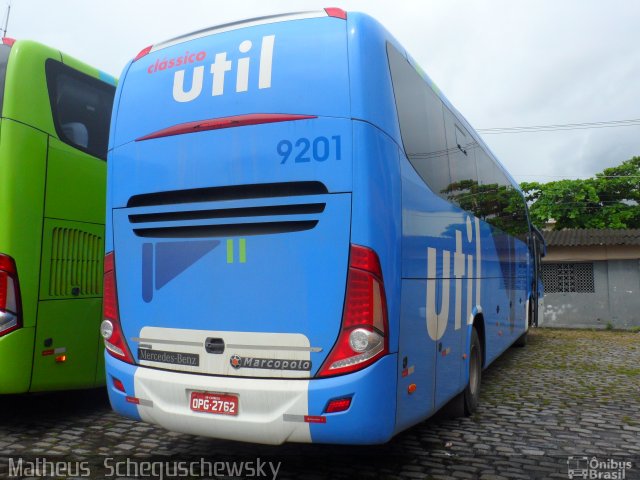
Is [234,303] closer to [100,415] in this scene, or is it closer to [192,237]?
[192,237]

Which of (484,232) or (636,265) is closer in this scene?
(484,232)

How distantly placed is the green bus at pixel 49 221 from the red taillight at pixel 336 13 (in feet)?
9.93

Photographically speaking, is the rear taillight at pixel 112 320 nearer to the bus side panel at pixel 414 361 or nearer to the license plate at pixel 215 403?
the license plate at pixel 215 403

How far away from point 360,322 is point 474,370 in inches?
126

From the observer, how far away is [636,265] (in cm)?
1927

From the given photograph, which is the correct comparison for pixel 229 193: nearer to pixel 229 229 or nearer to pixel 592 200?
pixel 229 229

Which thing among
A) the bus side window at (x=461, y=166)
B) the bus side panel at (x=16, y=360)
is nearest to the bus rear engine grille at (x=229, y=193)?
the bus side panel at (x=16, y=360)

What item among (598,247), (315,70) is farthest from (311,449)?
(598,247)

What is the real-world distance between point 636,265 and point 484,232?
15571 millimetres

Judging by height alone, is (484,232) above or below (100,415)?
above

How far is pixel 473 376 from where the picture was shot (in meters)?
6.14

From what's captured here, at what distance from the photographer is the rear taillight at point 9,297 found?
189 inches

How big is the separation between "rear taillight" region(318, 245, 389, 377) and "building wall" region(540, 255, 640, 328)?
18.4m

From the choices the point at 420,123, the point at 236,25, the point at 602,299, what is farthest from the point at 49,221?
the point at 602,299
